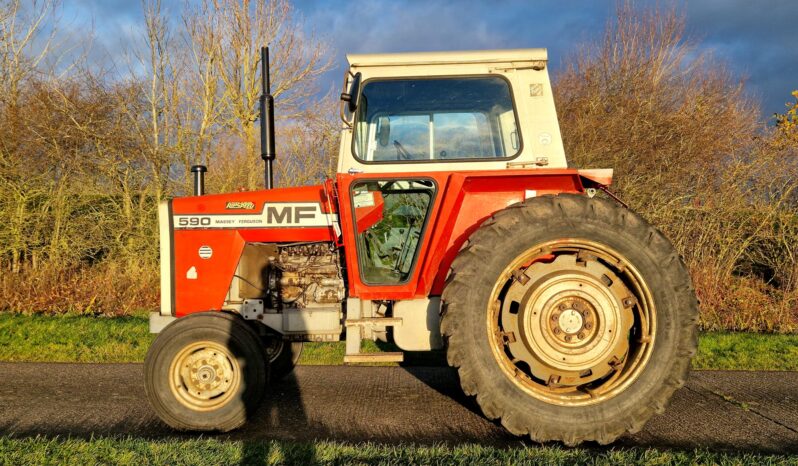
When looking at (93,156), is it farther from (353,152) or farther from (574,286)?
(574,286)

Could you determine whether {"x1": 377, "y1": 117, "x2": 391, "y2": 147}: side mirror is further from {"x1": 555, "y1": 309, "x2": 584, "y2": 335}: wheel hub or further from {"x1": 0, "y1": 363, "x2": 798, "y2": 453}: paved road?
{"x1": 0, "y1": 363, "x2": 798, "y2": 453}: paved road

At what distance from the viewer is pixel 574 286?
146 inches

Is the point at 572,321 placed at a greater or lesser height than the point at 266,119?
lesser

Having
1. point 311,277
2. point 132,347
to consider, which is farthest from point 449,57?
point 132,347

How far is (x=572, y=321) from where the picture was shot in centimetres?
370

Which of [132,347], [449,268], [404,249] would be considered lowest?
[132,347]

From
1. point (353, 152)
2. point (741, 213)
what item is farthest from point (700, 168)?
point (353, 152)

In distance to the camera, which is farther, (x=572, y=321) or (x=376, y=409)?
(x=376, y=409)

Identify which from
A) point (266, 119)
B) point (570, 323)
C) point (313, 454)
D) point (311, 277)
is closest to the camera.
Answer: point (313, 454)

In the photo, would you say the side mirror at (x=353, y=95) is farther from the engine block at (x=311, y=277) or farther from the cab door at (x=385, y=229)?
the engine block at (x=311, y=277)

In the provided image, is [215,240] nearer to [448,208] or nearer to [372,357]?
[372,357]

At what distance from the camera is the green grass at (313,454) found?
310cm

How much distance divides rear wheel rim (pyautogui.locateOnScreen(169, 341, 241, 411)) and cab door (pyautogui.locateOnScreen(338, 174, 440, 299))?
3.25ft

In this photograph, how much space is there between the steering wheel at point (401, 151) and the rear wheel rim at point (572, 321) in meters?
1.06
